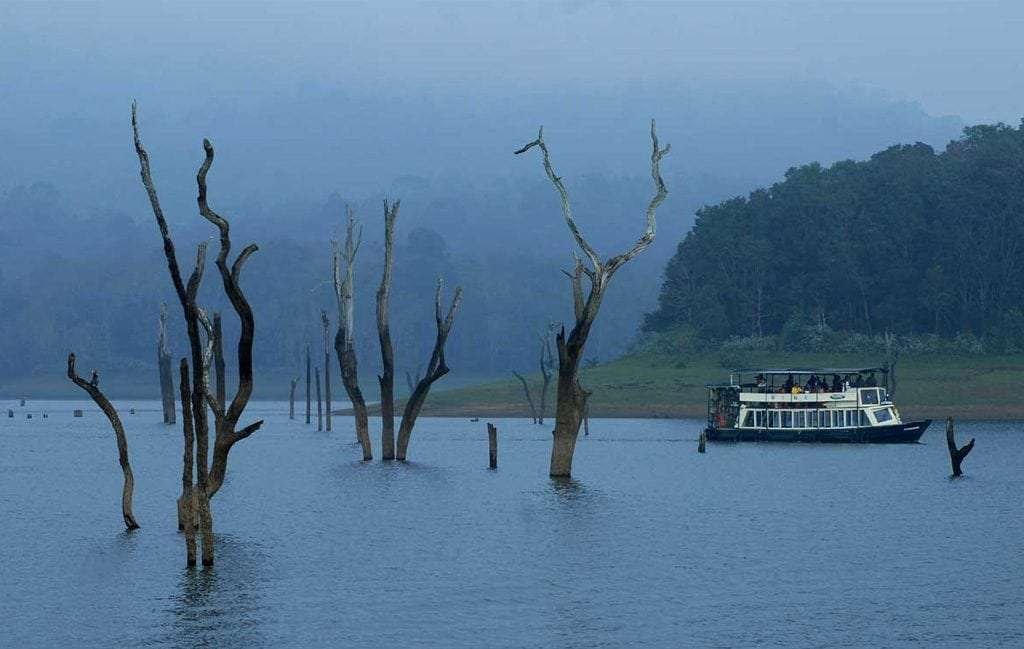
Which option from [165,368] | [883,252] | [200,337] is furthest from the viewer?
[883,252]

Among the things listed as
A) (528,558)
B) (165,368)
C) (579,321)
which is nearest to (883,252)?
(165,368)

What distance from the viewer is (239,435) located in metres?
40.3

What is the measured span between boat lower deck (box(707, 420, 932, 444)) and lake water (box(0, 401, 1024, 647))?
19.1m

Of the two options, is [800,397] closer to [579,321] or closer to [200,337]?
[579,321]

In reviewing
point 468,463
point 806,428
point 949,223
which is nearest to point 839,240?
point 949,223

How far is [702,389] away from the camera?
15638cm

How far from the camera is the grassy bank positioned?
470ft

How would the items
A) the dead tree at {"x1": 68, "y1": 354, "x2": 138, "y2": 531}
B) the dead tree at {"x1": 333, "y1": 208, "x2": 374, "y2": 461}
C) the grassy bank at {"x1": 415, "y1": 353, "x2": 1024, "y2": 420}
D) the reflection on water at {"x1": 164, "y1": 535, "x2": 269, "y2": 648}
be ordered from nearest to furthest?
the reflection on water at {"x1": 164, "y1": 535, "x2": 269, "y2": 648}, the dead tree at {"x1": 68, "y1": 354, "x2": 138, "y2": 531}, the dead tree at {"x1": 333, "y1": 208, "x2": 374, "y2": 461}, the grassy bank at {"x1": 415, "y1": 353, "x2": 1024, "y2": 420}

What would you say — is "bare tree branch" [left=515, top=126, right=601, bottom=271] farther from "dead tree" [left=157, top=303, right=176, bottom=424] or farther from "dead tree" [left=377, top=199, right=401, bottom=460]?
"dead tree" [left=157, top=303, right=176, bottom=424]

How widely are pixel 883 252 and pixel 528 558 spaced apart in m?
125

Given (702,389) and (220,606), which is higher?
(702,389)

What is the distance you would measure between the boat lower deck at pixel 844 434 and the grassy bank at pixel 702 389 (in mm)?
36491

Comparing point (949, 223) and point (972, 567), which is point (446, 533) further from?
point (949, 223)

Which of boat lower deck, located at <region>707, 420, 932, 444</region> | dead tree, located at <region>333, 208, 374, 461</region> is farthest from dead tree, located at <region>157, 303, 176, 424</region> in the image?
boat lower deck, located at <region>707, 420, 932, 444</region>
